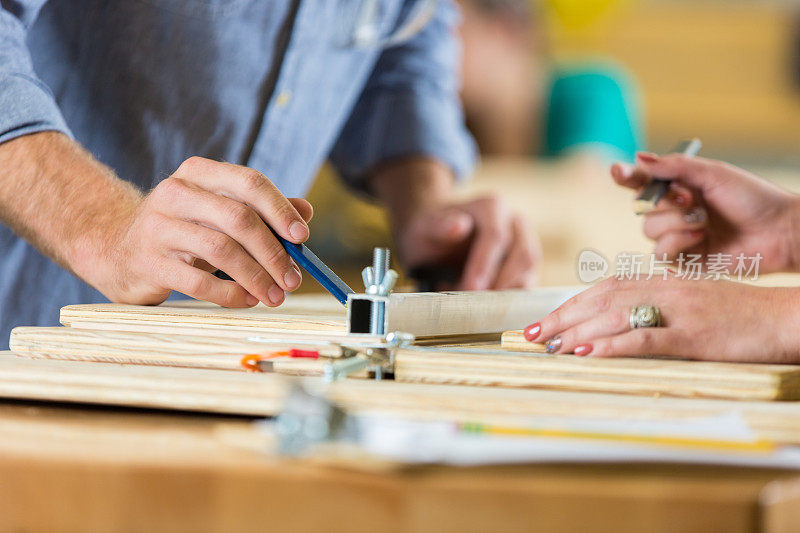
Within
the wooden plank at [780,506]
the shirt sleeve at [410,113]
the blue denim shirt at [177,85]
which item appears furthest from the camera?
the shirt sleeve at [410,113]

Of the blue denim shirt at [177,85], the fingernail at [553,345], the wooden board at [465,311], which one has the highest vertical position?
the blue denim shirt at [177,85]

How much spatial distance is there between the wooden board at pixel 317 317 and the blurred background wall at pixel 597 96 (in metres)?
2.18

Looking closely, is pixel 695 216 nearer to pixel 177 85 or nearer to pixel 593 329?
pixel 593 329

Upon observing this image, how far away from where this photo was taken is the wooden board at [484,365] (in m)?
0.59

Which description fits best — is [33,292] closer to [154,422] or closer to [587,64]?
[154,422]

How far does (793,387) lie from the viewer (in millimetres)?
598

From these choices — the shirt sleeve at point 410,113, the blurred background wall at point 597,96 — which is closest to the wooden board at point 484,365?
the shirt sleeve at point 410,113

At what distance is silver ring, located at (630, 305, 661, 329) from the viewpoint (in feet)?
2.17

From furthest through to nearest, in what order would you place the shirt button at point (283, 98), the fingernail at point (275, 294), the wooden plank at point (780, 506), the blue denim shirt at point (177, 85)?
the shirt button at point (283, 98) → the blue denim shirt at point (177, 85) → the fingernail at point (275, 294) → the wooden plank at point (780, 506)

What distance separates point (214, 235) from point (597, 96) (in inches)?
113

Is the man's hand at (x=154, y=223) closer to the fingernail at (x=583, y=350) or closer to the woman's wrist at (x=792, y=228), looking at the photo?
the fingernail at (x=583, y=350)

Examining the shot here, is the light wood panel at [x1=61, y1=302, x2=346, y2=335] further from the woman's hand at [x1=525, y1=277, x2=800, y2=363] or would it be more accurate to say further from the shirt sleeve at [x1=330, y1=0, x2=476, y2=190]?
the shirt sleeve at [x1=330, y1=0, x2=476, y2=190]

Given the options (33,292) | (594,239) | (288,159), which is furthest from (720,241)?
(594,239)

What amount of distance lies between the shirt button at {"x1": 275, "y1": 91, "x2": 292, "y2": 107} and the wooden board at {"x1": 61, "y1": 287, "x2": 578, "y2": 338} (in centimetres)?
48
